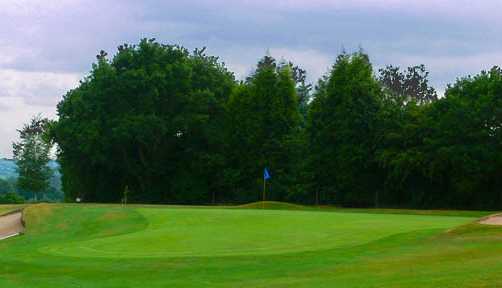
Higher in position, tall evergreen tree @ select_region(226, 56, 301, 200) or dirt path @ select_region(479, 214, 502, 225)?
tall evergreen tree @ select_region(226, 56, 301, 200)

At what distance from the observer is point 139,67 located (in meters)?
72.1

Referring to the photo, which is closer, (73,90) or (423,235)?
(423,235)

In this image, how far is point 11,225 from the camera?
36438 millimetres

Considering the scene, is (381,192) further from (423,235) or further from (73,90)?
(423,235)

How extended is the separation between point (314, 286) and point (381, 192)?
4778 centimetres

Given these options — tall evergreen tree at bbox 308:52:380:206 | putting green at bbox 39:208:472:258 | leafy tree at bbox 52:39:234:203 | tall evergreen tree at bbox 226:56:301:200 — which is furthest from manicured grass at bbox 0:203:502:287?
leafy tree at bbox 52:39:234:203

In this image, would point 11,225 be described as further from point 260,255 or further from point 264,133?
point 264,133

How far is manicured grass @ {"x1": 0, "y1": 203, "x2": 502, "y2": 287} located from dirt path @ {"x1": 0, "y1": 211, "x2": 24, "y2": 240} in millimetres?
4547

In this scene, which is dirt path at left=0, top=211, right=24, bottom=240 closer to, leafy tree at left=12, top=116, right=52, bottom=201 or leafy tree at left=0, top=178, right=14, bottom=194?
leafy tree at left=12, top=116, right=52, bottom=201

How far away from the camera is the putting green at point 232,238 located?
19.9m

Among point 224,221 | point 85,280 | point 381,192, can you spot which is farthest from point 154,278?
point 381,192

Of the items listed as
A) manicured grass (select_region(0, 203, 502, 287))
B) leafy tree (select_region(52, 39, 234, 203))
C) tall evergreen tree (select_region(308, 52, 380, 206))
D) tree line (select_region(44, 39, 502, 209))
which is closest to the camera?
manicured grass (select_region(0, 203, 502, 287))

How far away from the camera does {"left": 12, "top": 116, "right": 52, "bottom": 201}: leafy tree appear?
8794cm

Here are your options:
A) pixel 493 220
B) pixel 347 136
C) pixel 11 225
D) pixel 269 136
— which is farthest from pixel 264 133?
pixel 493 220
